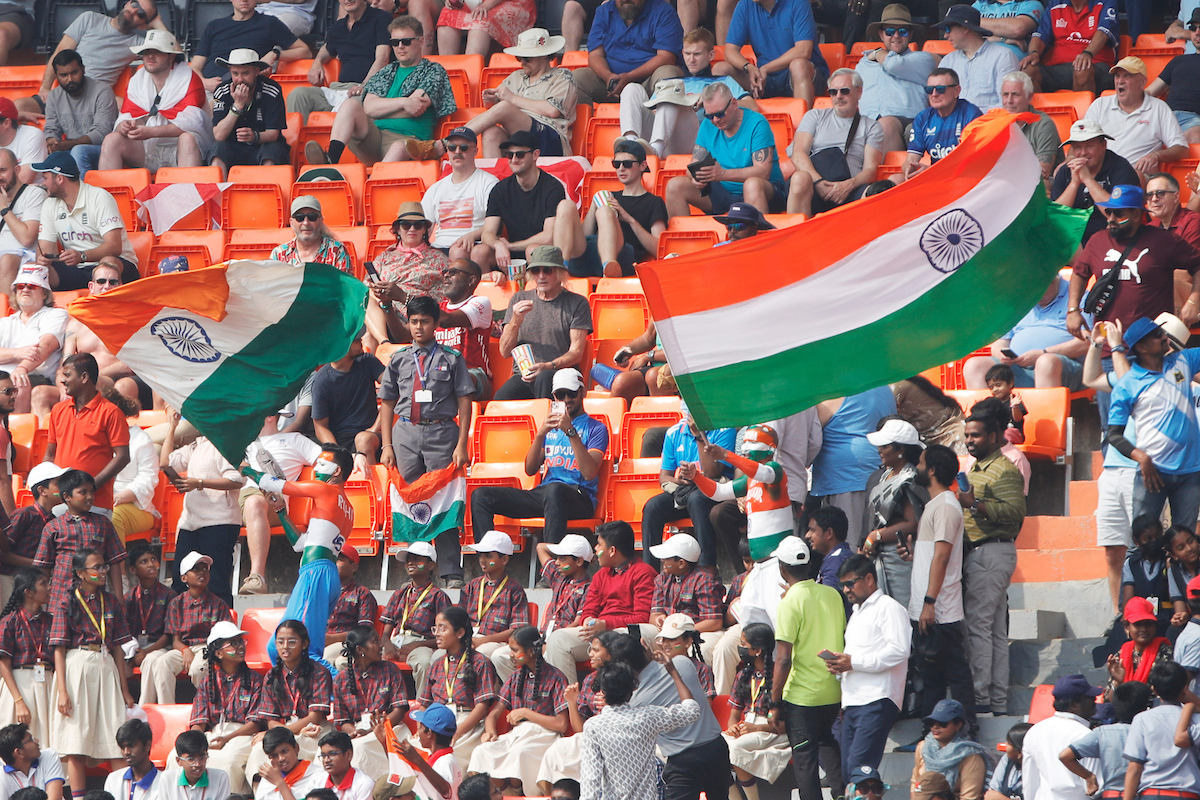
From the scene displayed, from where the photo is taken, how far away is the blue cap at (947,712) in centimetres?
840

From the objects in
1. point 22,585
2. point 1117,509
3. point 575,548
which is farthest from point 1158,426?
point 22,585

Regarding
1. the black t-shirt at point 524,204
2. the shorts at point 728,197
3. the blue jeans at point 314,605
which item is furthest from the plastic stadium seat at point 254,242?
the blue jeans at point 314,605

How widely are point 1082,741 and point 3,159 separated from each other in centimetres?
1005

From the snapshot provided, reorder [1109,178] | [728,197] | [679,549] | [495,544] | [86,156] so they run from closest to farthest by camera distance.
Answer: [679,549] → [495,544] → [1109,178] → [728,197] → [86,156]

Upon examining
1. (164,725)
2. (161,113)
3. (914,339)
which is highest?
(914,339)

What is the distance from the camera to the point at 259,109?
1527 centimetres

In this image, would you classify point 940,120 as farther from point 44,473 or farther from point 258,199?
point 44,473

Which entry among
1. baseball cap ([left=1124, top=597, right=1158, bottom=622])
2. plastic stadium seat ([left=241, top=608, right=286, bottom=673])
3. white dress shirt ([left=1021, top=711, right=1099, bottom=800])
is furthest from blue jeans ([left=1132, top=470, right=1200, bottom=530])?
plastic stadium seat ([left=241, top=608, right=286, bottom=673])

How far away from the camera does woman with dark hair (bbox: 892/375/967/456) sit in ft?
34.6

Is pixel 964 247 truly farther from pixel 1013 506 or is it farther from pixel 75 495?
pixel 75 495

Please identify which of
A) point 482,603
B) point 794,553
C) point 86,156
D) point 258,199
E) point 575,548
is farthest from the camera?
point 86,156

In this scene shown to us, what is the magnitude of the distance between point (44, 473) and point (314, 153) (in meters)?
5.03

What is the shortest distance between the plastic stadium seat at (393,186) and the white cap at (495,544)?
471 cm

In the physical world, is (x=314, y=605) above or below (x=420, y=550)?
below
